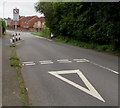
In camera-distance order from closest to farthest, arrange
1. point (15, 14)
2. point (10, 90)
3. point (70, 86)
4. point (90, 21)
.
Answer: point (10, 90)
point (70, 86)
point (15, 14)
point (90, 21)

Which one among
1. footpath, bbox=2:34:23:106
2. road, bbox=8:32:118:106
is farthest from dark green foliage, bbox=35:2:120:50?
footpath, bbox=2:34:23:106

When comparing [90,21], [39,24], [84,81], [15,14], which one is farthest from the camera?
[39,24]

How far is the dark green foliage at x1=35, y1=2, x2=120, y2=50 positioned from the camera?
15.0 m

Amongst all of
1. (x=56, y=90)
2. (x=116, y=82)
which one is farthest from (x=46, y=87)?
(x=116, y=82)

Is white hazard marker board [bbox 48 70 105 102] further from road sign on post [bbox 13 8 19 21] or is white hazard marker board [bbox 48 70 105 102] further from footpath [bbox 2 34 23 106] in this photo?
road sign on post [bbox 13 8 19 21]

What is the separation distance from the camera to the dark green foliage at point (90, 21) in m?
15.0

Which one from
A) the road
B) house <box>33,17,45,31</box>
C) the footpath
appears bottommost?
the road

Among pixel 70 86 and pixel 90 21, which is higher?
pixel 90 21

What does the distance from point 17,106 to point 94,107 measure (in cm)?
204

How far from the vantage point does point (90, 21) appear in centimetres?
2155

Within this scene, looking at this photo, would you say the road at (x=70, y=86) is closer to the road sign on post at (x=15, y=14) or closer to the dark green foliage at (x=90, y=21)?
the dark green foliage at (x=90, y=21)

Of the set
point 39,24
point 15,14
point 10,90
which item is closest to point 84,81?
point 10,90

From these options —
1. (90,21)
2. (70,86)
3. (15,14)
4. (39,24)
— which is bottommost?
(70,86)

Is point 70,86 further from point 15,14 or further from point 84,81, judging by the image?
point 15,14
